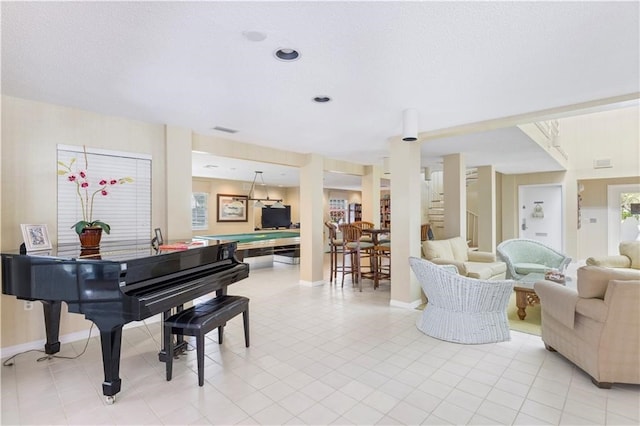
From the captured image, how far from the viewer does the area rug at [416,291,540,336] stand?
3498mm

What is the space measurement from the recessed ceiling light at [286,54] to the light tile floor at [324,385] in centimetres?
232

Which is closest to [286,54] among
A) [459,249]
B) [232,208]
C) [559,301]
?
[559,301]

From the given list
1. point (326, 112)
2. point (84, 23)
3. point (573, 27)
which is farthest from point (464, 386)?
point (84, 23)

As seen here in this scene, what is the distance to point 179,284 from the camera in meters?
2.49

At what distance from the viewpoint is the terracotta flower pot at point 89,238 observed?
2.87 metres

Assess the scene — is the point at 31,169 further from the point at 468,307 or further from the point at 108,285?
the point at 468,307

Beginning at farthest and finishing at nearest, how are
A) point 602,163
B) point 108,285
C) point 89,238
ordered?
point 602,163
point 89,238
point 108,285

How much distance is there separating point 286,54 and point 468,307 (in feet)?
9.13

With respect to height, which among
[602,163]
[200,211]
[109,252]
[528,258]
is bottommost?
[528,258]

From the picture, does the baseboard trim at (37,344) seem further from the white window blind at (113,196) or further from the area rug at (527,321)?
the area rug at (527,321)

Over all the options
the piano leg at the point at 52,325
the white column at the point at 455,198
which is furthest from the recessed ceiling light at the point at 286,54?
the white column at the point at 455,198

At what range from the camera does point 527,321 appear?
12.4 feet

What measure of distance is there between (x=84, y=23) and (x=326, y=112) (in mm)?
2117

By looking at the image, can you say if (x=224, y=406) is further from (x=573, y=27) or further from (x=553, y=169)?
(x=553, y=169)
